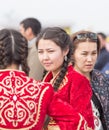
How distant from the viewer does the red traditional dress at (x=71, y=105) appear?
251 centimetres

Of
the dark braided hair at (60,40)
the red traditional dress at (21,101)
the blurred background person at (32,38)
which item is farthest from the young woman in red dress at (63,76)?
the blurred background person at (32,38)

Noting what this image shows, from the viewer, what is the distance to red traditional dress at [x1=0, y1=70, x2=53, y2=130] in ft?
7.93

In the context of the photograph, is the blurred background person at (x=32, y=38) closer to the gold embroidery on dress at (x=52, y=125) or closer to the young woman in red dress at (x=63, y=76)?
the young woman in red dress at (x=63, y=76)

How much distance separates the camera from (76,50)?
11.5ft

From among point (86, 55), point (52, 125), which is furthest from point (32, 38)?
point (52, 125)

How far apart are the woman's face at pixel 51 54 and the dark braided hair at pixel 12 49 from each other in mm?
450

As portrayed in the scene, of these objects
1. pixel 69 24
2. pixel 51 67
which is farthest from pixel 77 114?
Answer: pixel 69 24

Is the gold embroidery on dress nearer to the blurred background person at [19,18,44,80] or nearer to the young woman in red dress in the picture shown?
the young woman in red dress

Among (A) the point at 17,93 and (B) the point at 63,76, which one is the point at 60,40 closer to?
(B) the point at 63,76

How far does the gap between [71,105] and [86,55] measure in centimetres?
74

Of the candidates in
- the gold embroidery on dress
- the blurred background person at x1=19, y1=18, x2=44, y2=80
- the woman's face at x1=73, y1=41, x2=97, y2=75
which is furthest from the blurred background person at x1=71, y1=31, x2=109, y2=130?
the blurred background person at x1=19, y1=18, x2=44, y2=80

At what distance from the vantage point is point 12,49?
8.05 feet

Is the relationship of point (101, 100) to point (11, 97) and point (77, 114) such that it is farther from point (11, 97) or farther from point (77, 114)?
point (11, 97)

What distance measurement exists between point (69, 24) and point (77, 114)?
17.2 m
